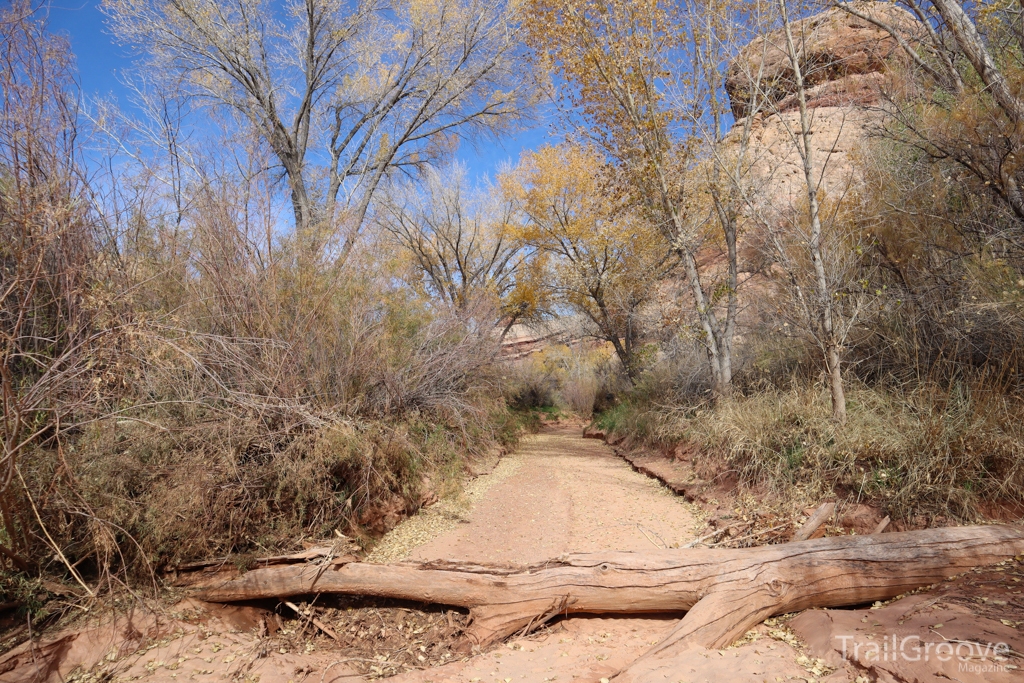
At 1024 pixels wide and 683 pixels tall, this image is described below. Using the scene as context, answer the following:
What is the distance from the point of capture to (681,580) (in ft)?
13.8

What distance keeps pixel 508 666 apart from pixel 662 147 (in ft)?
29.0

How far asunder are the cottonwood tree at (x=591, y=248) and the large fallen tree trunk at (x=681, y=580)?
30.6ft

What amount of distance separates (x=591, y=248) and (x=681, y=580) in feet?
36.9

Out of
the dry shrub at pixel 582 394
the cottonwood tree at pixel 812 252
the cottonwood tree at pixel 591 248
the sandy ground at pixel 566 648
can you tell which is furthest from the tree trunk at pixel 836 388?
the dry shrub at pixel 582 394

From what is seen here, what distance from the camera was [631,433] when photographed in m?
12.0

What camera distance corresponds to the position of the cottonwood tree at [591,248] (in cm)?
1375

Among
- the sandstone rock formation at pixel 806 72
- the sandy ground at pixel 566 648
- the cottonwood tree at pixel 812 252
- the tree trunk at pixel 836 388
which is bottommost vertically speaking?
the sandy ground at pixel 566 648

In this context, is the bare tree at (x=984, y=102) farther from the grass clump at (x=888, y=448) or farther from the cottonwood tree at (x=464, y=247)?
the cottonwood tree at (x=464, y=247)

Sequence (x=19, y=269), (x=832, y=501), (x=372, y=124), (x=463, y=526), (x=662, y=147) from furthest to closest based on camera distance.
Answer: (x=372, y=124) < (x=662, y=147) < (x=463, y=526) < (x=832, y=501) < (x=19, y=269)

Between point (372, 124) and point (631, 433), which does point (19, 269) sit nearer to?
point (631, 433)

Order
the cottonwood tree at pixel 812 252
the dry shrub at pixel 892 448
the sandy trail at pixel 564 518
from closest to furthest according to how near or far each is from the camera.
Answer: the dry shrub at pixel 892 448
the sandy trail at pixel 564 518
the cottonwood tree at pixel 812 252

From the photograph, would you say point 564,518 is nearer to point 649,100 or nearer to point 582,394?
point 649,100

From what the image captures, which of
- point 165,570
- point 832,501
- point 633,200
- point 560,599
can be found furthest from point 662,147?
point 165,570

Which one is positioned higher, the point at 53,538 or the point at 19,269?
the point at 19,269
